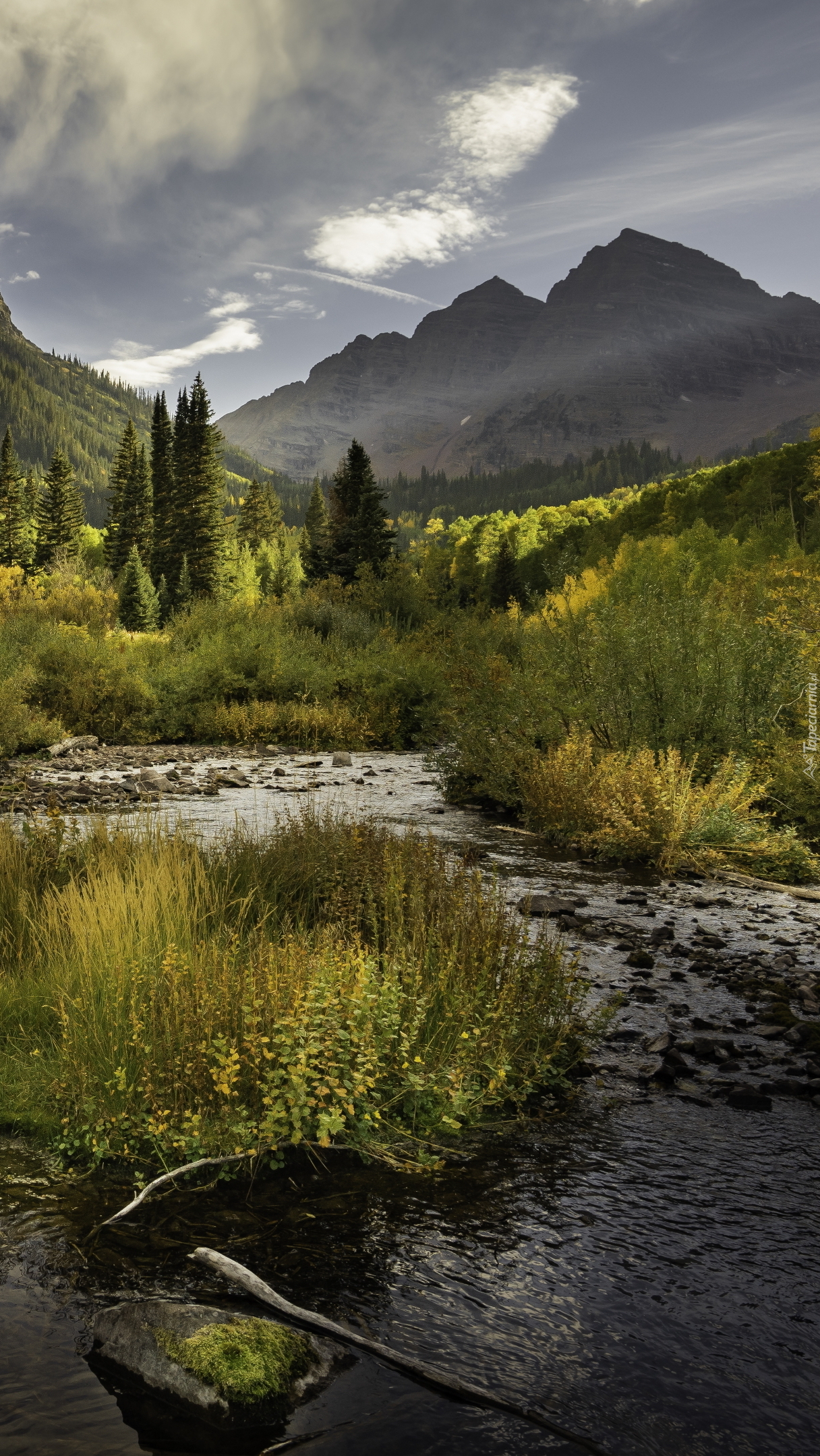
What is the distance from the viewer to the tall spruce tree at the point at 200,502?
63938mm

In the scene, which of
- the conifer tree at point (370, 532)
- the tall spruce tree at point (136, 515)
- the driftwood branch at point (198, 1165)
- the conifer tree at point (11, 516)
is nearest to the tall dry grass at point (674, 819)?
the driftwood branch at point (198, 1165)

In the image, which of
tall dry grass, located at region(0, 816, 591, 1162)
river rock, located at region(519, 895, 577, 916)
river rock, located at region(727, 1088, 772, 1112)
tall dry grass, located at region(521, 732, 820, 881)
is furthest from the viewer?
tall dry grass, located at region(521, 732, 820, 881)

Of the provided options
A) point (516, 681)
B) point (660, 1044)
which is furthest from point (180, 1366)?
point (516, 681)

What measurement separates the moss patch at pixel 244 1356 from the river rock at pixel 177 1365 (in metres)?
0.02

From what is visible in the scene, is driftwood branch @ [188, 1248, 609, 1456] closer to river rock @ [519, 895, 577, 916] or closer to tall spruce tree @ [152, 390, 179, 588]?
river rock @ [519, 895, 577, 916]

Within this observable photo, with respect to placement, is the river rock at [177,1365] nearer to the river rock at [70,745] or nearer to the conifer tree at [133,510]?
the river rock at [70,745]

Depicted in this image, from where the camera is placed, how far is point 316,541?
247 ft

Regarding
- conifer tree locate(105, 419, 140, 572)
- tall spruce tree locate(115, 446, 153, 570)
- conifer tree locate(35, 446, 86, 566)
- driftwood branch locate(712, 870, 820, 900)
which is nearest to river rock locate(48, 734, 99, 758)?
driftwood branch locate(712, 870, 820, 900)

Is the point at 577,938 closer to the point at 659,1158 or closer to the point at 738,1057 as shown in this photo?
the point at 738,1057

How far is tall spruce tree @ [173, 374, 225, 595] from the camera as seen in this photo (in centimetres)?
6394

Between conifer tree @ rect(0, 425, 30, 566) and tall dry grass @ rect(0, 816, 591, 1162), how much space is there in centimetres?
7688

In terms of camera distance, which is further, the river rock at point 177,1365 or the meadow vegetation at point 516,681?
the meadow vegetation at point 516,681

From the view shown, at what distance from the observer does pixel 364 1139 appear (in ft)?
14.0

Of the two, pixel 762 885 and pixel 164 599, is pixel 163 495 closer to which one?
pixel 164 599
